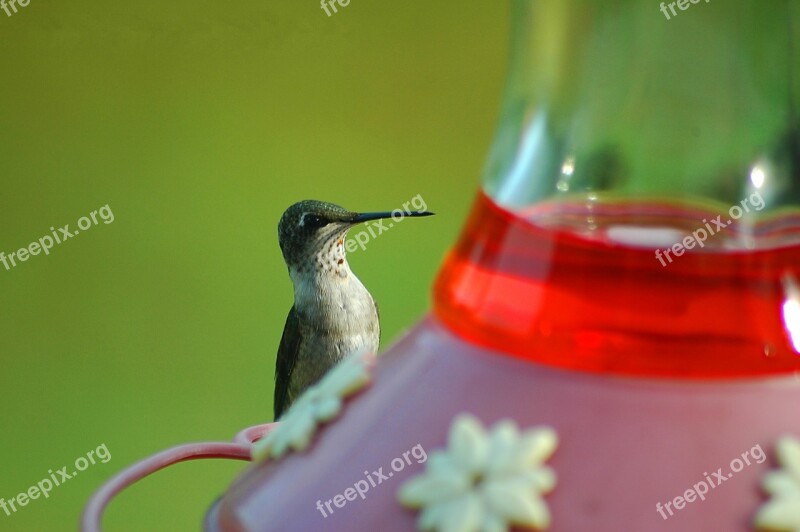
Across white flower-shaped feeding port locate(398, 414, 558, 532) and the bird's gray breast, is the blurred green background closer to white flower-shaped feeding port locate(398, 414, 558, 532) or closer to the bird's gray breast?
the bird's gray breast

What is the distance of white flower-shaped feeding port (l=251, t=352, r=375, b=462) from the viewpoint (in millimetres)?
443

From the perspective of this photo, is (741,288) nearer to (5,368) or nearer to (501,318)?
(501,318)

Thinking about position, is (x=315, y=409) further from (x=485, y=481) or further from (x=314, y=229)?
(x=314, y=229)

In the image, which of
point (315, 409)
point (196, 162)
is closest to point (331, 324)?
point (196, 162)

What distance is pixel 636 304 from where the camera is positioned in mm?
379

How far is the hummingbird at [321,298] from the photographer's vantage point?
1.80 metres

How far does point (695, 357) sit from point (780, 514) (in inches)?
2.7

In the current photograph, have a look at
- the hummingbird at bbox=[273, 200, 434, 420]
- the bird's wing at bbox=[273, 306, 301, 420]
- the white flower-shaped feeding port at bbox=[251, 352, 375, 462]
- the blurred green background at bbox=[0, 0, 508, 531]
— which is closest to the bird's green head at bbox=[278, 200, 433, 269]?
the hummingbird at bbox=[273, 200, 434, 420]

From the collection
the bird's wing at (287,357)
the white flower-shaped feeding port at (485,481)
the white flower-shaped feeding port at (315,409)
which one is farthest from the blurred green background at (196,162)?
the white flower-shaped feeding port at (485,481)

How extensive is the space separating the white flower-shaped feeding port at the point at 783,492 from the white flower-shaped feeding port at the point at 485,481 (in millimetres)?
72

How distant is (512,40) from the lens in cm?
53

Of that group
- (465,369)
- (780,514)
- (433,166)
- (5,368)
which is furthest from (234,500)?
(5,368)

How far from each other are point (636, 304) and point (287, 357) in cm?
156

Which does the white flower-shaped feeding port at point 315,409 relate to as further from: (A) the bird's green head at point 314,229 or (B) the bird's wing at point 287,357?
(B) the bird's wing at point 287,357
